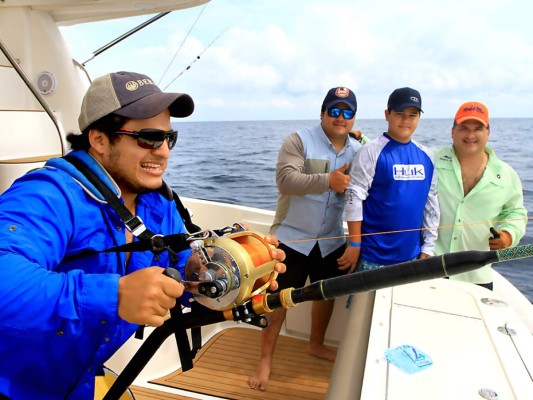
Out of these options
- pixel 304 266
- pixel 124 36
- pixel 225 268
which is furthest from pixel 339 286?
pixel 124 36

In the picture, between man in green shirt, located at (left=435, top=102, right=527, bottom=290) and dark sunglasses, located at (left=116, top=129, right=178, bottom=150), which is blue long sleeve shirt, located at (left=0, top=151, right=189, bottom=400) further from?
man in green shirt, located at (left=435, top=102, right=527, bottom=290)

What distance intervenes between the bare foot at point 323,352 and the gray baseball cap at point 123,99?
2219 mm

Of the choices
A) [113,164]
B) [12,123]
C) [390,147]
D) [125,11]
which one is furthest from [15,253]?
[125,11]

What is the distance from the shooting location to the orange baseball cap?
2.33 metres

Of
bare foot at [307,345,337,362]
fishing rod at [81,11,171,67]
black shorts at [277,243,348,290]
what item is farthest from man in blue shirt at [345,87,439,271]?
fishing rod at [81,11,171,67]

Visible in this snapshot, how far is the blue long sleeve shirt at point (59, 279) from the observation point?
0.88 metres

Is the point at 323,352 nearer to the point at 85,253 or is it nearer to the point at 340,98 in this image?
the point at 340,98

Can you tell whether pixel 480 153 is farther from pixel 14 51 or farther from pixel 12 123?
pixel 14 51

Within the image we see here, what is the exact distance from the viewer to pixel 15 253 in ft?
2.91

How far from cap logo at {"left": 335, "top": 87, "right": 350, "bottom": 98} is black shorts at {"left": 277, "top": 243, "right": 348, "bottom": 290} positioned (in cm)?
86

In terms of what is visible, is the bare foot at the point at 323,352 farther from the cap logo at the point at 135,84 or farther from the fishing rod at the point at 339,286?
the cap logo at the point at 135,84

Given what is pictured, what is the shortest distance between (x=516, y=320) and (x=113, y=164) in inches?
61.7

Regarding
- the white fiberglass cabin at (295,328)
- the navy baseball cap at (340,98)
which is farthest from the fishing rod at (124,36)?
the navy baseball cap at (340,98)

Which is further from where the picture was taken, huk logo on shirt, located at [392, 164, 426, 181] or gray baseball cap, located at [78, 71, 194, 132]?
huk logo on shirt, located at [392, 164, 426, 181]
